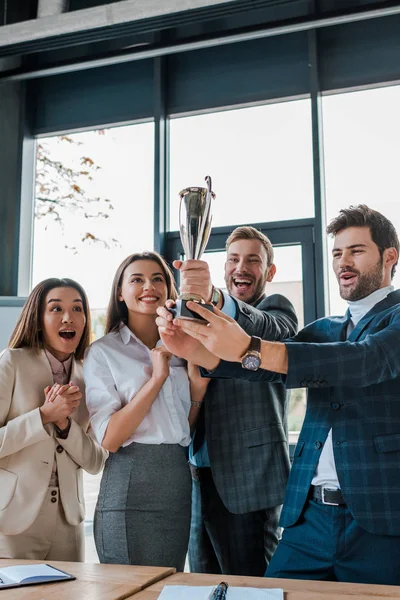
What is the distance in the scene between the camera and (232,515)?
6.88ft

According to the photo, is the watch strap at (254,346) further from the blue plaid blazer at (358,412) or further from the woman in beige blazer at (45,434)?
the woman in beige blazer at (45,434)

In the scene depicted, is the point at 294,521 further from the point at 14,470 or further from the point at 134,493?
the point at 14,470

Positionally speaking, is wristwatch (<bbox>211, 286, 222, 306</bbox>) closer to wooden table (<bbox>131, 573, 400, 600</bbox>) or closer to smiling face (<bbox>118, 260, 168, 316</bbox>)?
smiling face (<bbox>118, 260, 168, 316</bbox>)

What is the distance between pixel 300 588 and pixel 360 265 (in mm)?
905

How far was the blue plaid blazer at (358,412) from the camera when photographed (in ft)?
5.10

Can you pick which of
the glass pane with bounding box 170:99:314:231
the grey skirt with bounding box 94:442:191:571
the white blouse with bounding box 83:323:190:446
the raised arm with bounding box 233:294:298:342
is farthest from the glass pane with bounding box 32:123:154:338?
the grey skirt with bounding box 94:442:191:571

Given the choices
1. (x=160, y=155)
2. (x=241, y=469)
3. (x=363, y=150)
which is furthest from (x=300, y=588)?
(x=160, y=155)

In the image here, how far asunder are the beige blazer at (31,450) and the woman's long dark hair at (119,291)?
25 cm

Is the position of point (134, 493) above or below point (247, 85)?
below

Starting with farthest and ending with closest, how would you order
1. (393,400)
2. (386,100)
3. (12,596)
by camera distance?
(386,100)
(393,400)
(12,596)

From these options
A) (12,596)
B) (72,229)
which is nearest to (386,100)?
(72,229)

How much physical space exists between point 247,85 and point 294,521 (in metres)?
3.08

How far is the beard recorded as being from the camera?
182cm

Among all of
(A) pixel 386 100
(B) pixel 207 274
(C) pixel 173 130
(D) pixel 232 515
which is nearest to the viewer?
(B) pixel 207 274
